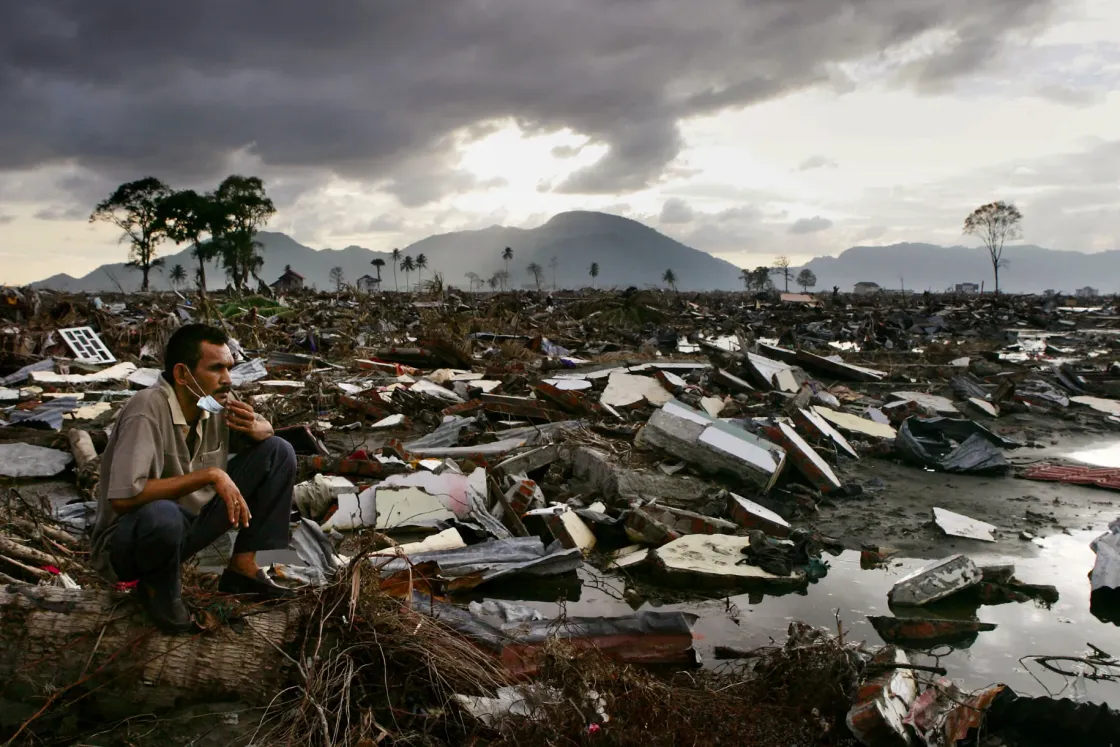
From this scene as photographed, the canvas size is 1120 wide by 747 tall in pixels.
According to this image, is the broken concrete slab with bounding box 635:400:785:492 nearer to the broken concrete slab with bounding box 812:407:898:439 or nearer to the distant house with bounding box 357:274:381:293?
the broken concrete slab with bounding box 812:407:898:439

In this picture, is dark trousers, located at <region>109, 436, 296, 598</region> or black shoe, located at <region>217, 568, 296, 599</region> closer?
dark trousers, located at <region>109, 436, 296, 598</region>

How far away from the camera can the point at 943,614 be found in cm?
345

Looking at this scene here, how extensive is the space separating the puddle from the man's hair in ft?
6.71

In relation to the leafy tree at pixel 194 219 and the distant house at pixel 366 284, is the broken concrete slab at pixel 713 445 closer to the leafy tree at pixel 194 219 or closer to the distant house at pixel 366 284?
the distant house at pixel 366 284

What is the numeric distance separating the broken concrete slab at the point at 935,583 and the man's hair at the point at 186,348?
10.9 feet

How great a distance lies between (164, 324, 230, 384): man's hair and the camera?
7.79 feet

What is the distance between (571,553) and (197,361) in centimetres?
229

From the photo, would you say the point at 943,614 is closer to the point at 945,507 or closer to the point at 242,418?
the point at 945,507

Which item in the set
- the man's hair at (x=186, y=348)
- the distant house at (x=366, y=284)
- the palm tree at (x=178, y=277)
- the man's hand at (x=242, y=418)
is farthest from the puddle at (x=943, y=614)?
the distant house at (x=366, y=284)

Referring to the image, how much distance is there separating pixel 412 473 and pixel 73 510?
6.81 feet

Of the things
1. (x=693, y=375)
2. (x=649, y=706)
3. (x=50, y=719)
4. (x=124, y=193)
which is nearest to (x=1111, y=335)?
(x=693, y=375)

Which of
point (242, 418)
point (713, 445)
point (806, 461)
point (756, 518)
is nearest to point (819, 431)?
point (806, 461)

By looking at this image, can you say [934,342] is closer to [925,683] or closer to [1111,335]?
[1111,335]

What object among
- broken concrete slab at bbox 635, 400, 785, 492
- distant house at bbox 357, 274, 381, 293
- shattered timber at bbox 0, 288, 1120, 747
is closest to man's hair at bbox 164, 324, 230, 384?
shattered timber at bbox 0, 288, 1120, 747
